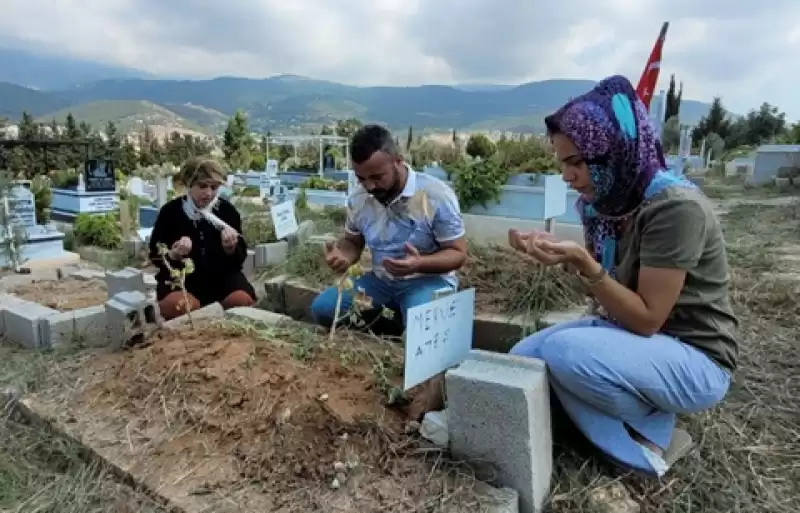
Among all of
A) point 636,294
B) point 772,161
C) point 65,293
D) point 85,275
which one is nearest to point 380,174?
point 636,294

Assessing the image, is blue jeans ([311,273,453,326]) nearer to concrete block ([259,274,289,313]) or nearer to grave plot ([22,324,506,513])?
grave plot ([22,324,506,513])

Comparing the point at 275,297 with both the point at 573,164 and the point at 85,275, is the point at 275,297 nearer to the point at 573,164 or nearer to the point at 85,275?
the point at 85,275

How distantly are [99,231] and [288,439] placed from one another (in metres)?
6.65

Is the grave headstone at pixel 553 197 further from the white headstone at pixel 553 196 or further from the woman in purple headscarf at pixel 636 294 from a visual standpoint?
the woman in purple headscarf at pixel 636 294

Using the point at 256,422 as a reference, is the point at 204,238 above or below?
above

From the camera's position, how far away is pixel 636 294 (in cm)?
160

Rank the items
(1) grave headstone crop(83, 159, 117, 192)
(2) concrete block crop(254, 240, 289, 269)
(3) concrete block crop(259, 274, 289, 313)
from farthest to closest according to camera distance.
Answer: (1) grave headstone crop(83, 159, 117, 192)
(2) concrete block crop(254, 240, 289, 269)
(3) concrete block crop(259, 274, 289, 313)

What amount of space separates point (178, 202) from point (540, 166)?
479 centimetres

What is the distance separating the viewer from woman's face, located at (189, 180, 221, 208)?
3.45m

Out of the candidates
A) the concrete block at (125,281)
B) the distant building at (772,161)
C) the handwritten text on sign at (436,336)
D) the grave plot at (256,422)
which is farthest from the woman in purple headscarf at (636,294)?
the distant building at (772,161)

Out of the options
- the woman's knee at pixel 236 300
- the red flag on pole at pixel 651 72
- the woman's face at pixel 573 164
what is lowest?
the woman's knee at pixel 236 300

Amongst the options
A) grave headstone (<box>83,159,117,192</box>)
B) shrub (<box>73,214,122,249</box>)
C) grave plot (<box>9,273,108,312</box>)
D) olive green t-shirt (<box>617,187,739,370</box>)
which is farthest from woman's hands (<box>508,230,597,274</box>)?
grave headstone (<box>83,159,117,192</box>)

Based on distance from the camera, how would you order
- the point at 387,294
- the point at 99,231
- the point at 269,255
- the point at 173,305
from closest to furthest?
the point at 387,294
the point at 173,305
the point at 269,255
the point at 99,231

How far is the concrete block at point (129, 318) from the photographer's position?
8.38 feet
